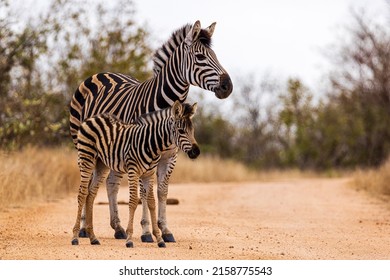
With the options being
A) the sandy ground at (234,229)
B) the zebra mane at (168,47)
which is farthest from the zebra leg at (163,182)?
the zebra mane at (168,47)

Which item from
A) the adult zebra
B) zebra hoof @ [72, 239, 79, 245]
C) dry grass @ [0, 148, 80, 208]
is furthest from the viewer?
dry grass @ [0, 148, 80, 208]

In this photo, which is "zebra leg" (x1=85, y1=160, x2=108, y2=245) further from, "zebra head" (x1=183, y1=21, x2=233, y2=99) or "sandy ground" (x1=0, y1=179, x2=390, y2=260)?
"zebra head" (x1=183, y1=21, x2=233, y2=99)

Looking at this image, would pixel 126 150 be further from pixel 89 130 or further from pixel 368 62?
pixel 368 62

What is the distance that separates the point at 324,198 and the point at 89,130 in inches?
389

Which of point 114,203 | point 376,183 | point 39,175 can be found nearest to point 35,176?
point 39,175

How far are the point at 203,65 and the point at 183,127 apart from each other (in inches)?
62.6

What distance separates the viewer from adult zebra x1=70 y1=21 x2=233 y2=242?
12.6 m

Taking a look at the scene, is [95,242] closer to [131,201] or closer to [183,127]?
[131,201]

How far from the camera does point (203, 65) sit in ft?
41.8

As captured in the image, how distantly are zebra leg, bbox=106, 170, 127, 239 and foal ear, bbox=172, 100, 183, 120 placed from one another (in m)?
2.10

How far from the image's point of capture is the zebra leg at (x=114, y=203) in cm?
1284

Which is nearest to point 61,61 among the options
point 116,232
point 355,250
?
point 116,232

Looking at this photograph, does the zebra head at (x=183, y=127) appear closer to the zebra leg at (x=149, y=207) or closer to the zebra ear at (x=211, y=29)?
the zebra leg at (x=149, y=207)

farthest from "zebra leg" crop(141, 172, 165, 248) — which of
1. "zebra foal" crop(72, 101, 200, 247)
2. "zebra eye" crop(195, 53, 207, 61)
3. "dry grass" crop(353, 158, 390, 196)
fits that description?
"dry grass" crop(353, 158, 390, 196)
